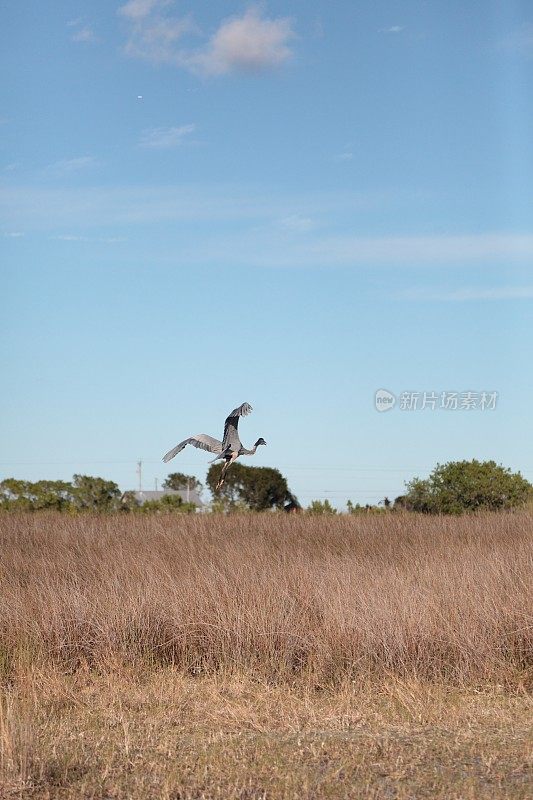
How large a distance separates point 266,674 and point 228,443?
1978mm

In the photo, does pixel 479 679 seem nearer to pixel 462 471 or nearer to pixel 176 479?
pixel 462 471

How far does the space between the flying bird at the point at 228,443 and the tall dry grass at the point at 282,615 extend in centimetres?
124

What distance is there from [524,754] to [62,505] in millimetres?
19004

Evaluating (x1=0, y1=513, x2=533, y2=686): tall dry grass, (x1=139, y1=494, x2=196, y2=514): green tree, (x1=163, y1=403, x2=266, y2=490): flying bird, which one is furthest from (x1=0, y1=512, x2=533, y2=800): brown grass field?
(x1=139, y1=494, x2=196, y2=514): green tree

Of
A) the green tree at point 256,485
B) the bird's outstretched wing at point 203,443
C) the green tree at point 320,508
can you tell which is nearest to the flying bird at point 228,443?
the bird's outstretched wing at point 203,443

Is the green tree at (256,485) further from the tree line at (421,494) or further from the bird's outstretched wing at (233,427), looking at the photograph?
the bird's outstretched wing at (233,427)

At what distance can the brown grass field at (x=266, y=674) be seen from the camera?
5.38 metres

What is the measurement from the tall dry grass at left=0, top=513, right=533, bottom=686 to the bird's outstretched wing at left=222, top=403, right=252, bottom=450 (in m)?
1.34

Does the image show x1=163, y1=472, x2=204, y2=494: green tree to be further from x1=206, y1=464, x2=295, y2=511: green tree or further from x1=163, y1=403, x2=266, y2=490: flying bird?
x1=163, y1=403, x2=266, y2=490: flying bird

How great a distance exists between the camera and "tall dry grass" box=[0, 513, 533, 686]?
787cm

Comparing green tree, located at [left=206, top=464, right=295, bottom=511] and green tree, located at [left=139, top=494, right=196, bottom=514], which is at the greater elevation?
green tree, located at [left=206, top=464, right=295, bottom=511]

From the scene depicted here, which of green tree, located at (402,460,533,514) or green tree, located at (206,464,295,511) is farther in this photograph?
green tree, located at (206,464,295,511)

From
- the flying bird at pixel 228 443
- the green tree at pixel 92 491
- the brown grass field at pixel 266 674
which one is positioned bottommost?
the brown grass field at pixel 266 674

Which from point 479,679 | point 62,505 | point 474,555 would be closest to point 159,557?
point 474,555
